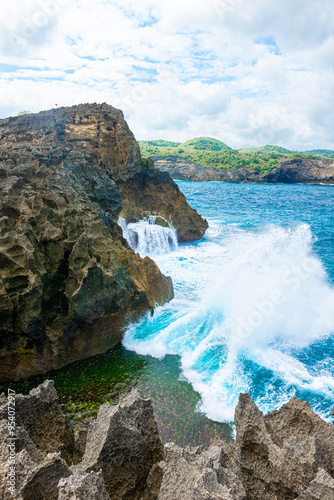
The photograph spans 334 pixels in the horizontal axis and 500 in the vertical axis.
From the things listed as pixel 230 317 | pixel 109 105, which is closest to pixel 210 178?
pixel 109 105

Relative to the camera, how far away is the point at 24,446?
6645mm

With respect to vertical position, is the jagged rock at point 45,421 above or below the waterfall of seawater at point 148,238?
below

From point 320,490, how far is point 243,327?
40.7 feet

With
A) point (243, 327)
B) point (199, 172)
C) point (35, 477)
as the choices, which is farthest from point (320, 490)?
point (199, 172)

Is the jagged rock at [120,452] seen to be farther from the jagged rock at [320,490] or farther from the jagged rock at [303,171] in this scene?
the jagged rock at [303,171]

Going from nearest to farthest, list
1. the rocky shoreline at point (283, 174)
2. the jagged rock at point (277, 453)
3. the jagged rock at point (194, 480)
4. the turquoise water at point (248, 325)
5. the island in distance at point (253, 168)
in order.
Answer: the jagged rock at point (194, 480)
the jagged rock at point (277, 453)
the turquoise water at point (248, 325)
the rocky shoreline at point (283, 174)
the island in distance at point (253, 168)

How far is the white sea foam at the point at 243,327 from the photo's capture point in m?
13.1

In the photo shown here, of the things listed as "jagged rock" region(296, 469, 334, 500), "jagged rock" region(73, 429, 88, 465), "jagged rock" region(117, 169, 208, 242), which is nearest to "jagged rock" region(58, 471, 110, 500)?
"jagged rock" region(73, 429, 88, 465)

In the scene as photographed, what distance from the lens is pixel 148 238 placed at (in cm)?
3130

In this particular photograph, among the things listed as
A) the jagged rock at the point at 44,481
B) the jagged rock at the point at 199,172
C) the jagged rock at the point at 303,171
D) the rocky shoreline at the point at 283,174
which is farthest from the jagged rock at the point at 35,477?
the jagged rock at the point at 199,172

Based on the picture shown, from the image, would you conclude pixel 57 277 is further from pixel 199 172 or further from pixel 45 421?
pixel 199 172

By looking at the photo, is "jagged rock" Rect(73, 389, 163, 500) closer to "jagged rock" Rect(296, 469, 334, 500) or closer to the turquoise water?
"jagged rock" Rect(296, 469, 334, 500)

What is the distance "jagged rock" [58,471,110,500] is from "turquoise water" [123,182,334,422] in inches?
280

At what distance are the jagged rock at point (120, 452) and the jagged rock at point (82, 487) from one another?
1275 mm
